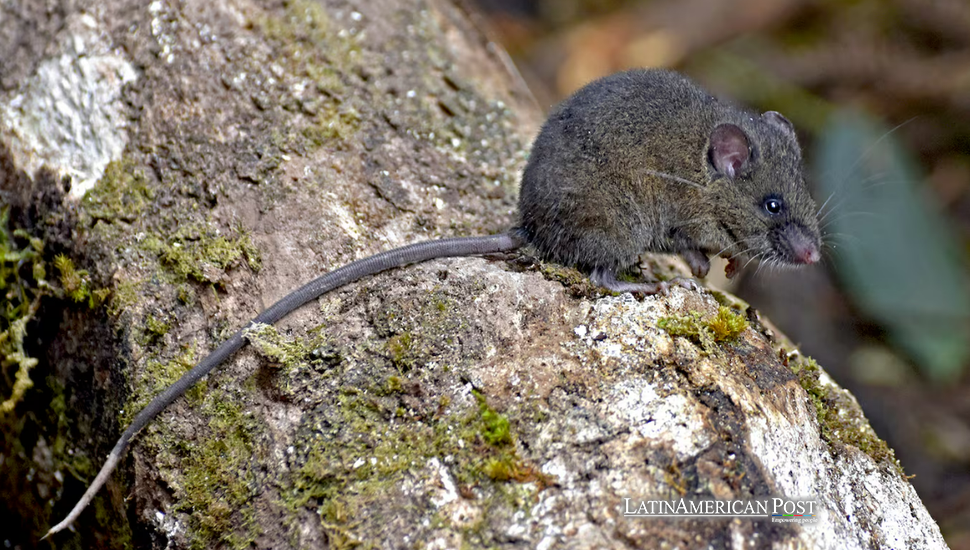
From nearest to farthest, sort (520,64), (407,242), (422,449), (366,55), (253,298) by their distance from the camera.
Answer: (422,449), (253,298), (407,242), (366,55), (520,64)

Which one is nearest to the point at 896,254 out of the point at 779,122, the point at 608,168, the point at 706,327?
the point at 779,122

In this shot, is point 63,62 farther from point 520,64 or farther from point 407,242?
point 520,64

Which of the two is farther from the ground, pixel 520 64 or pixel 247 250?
pixel 520 64

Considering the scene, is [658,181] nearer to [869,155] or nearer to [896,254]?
[896,254]

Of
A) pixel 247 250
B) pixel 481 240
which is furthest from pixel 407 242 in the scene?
pixel 247 250

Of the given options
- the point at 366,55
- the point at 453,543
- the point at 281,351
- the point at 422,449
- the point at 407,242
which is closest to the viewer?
the point at 453,543

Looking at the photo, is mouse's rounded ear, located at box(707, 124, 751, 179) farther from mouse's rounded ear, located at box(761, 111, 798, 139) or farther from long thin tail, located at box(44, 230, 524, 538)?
long thin tail, located at box(44, 230, 524, 538)
